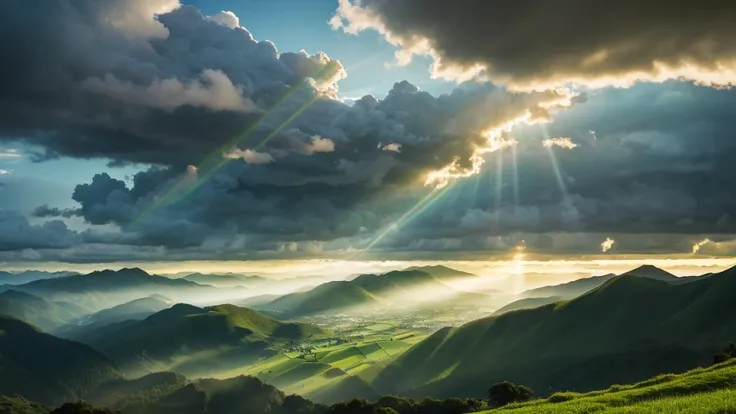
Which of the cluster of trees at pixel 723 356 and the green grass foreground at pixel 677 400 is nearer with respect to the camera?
the green grass foreground at pixel 677 400

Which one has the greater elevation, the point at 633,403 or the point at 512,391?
the point at 633,403

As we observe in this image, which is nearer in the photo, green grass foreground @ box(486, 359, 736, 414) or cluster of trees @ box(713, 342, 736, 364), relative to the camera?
green grass foreground @ box(486, 359, 736, 414)

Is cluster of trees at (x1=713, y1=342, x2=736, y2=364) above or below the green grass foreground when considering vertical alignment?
below

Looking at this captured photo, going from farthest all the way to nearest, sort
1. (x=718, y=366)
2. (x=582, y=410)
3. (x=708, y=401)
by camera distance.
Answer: (x=718, y=366) → (x=582, y=410) → (x=708, y=401)

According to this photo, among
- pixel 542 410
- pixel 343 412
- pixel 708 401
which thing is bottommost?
pixel 343 412

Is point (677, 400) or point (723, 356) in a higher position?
point (677, 400)

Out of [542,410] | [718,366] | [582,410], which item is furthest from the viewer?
[718,366]

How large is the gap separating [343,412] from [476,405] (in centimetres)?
5242

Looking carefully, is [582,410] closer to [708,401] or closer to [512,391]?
[708,401]

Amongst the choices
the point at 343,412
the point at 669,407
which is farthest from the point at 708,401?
the point at 343,412

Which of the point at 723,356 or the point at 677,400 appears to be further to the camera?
the point at 723,356

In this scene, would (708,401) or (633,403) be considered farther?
(633,403)

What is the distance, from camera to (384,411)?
18850 centimetres

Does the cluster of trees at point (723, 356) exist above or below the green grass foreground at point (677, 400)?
below
